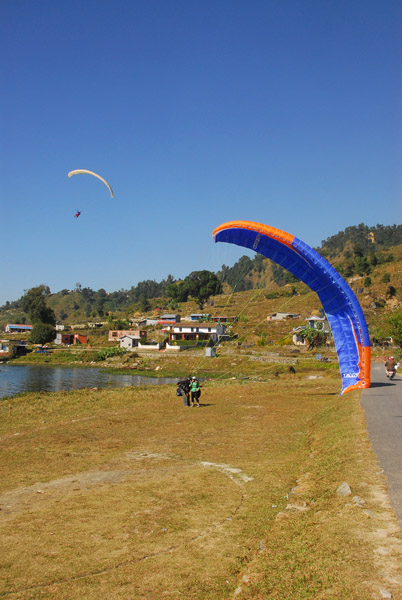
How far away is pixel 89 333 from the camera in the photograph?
123 m

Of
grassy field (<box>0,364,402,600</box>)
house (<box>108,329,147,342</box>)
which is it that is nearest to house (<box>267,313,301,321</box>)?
house (<box>108,329,147,342</box>)

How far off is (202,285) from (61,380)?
100 meters

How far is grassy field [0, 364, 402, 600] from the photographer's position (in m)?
6.24

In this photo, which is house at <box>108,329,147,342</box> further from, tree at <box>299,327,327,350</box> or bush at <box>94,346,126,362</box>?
tree at <box>299,327,327,350</box>

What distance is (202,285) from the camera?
508 feet

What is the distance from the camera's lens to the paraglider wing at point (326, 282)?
76.7ft

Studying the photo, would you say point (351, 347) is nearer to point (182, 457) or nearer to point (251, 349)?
point (182, 457)

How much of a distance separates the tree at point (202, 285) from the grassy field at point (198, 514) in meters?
129

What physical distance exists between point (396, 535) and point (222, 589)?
2.68 m

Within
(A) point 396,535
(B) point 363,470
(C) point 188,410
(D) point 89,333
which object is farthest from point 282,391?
(D) point 89,333

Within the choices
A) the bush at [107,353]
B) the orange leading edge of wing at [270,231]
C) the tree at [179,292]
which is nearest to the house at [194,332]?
the bush at [107,353]

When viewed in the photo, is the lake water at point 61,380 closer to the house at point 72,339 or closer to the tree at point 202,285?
the house at point 72,339

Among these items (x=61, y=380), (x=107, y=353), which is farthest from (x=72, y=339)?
(x=61, y=380)

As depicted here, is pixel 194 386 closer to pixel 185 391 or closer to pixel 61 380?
pixel 185 391
